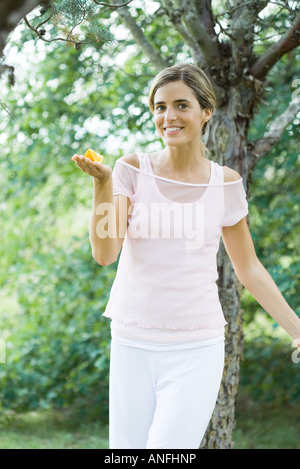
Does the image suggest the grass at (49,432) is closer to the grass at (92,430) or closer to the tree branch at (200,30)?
the grass at (92,430)

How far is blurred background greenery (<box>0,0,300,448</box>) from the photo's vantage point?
4.17 metres

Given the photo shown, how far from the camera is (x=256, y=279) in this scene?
2.01m

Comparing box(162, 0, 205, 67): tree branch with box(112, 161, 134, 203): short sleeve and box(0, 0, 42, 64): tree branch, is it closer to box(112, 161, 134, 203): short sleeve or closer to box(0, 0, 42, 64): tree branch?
box(112, 161, 134, 203): short sleeve

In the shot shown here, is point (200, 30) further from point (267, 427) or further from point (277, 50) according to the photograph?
point (267, 427)

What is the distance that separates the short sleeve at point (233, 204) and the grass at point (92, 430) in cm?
269

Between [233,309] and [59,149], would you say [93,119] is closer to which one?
[59,149]

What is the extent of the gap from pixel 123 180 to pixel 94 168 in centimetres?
26

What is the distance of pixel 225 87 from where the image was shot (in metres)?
2.80

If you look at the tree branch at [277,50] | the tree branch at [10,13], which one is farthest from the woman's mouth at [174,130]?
the tree branch at [277,50]

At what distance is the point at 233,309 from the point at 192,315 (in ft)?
3.41

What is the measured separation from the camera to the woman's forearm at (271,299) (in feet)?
6.55

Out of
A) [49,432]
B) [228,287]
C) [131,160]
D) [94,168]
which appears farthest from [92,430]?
[94,168]

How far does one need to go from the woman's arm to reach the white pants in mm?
251
